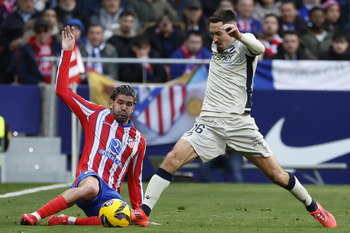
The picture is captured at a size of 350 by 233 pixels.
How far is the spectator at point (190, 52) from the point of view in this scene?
16250 mm

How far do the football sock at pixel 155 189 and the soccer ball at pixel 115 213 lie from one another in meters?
0.29

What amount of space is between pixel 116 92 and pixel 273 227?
1.96 metres

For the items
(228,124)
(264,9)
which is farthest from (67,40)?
(264,9)

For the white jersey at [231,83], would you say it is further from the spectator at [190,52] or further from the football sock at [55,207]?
the spectator at [190,52]

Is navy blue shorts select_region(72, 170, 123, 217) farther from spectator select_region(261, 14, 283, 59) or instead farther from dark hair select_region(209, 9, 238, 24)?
spectator select_region(261, 14, 283, 59)

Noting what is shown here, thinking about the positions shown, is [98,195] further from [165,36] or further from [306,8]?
[306,8]

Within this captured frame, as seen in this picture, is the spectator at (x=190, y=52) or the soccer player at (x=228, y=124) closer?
the soccer player at (x=228, y=124)

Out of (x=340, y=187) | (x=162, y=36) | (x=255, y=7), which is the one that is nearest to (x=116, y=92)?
(x=340, y=187)

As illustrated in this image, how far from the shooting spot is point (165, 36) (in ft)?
56.8

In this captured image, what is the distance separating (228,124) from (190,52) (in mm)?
8303

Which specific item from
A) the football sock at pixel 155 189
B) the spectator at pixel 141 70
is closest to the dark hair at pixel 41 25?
the spectator at pixel 141 70

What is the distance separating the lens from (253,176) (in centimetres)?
1617

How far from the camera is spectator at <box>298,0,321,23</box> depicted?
18.8 meters

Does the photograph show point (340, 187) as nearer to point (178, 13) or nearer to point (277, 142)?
point (277, 142)
